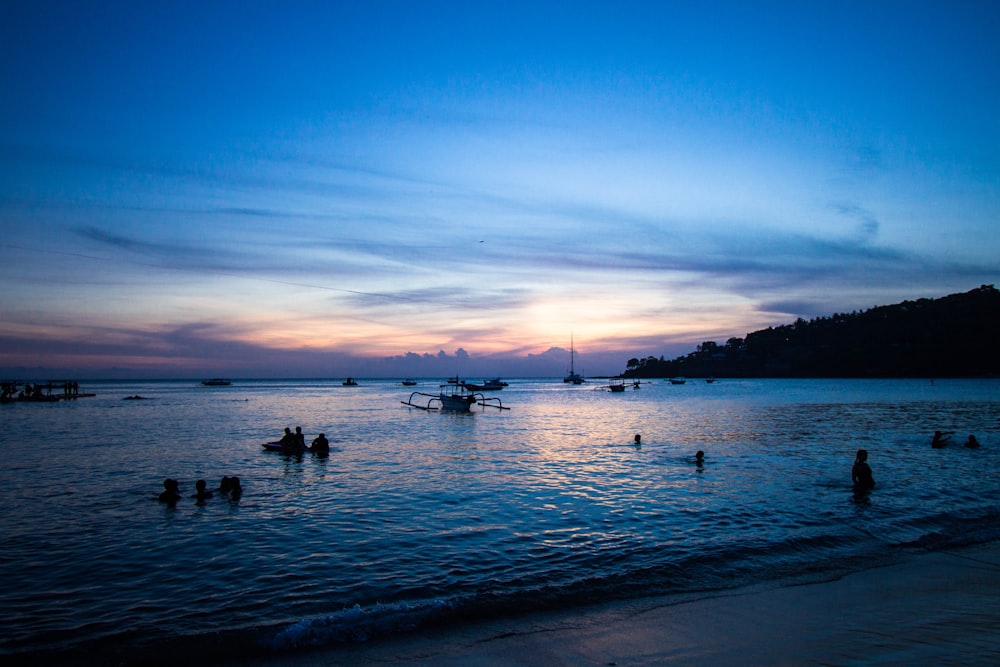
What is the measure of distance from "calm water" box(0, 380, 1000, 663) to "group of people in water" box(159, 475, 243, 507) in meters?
0.34

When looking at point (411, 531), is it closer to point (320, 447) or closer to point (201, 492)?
point (201, 492)

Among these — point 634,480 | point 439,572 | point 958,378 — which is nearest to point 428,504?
point 439,572

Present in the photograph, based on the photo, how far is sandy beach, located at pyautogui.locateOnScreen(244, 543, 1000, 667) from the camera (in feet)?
23.5

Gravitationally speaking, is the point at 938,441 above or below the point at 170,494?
below

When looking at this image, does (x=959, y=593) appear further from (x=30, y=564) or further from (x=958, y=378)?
(x=958, y=378)

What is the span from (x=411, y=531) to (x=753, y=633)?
29.1ft

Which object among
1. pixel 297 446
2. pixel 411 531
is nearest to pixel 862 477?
pixel 411 531

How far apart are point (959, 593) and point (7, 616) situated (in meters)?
16.1

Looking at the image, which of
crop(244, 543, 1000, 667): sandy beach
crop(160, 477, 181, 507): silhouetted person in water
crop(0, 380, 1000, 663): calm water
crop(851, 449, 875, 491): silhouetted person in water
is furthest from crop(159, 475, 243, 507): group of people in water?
crop(851, 449, 875, 491): silhouetted person in water

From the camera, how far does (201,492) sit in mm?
18266

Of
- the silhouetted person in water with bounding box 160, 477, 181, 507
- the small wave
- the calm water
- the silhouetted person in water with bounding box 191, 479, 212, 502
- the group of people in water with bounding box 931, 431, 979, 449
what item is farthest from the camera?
the group of people in water with bounding box 931, 431, 979, 449

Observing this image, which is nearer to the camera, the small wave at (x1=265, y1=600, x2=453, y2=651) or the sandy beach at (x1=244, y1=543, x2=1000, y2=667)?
the sandy beach at (x1=244, y1=543, x2=1000, y2=667)

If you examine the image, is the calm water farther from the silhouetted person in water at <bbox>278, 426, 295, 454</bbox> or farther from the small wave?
the silhouetted person in water at <bbox>278, 426, 295, 454</bbox>

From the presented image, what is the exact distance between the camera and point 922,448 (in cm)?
2919
